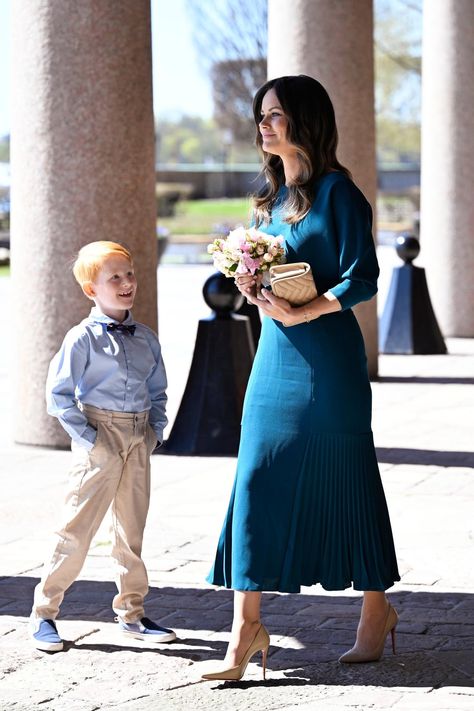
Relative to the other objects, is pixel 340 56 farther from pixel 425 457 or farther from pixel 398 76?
pixel 398 76

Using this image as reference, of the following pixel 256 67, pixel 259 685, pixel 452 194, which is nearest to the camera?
pixel 259 685

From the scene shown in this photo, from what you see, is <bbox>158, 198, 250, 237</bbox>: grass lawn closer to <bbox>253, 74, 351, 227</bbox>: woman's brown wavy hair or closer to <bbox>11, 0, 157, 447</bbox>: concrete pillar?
<bbox>11, 0, 157, 447</bbox>: concrete pillar

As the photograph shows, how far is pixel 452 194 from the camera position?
15945 millimetres

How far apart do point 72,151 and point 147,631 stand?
4.53 metres

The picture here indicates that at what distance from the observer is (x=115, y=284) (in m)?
5.12

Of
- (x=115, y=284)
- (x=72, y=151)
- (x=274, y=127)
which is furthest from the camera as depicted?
(x=72, y=151)

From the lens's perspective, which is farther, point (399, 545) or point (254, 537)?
point (399, 545)

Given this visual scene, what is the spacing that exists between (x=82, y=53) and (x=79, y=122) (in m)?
0.43

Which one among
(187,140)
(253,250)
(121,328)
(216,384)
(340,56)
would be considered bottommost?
(216,384)

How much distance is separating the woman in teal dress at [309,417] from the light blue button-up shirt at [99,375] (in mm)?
537

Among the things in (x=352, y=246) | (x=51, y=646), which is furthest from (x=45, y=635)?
(x=352, y=246)

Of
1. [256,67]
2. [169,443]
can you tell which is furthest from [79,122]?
[256,67]

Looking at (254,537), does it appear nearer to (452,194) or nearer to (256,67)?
(452,194)

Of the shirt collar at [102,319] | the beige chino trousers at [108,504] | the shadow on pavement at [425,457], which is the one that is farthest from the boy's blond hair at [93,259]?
the shadow on pavement at [425,457]
